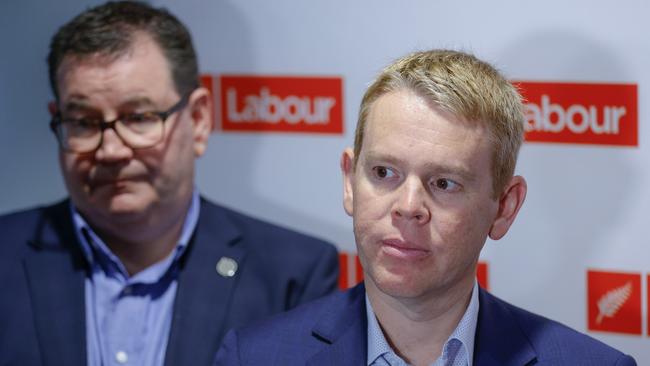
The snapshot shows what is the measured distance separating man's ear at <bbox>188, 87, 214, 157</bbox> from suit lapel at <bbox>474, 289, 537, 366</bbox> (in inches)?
48.8

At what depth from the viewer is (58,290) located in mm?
3193

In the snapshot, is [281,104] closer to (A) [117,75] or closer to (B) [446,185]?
(A) [117,75]

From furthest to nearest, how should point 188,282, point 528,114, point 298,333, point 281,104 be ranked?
point 281,104 < point 528,114 < point 188,282 < point 298,333

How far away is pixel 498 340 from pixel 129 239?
1324 millimetres

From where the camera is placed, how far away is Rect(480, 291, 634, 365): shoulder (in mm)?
2322

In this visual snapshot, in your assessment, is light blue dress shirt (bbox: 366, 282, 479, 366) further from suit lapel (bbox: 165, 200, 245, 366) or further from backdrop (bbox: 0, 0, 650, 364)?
backdrop (bbox: 0, 0, 650, 364)

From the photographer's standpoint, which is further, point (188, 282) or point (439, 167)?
point (188, 282)

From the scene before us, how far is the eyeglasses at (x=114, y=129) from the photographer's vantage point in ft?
10.3

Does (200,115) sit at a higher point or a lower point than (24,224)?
higher

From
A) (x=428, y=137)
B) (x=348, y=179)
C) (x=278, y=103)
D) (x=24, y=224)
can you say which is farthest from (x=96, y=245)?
(x=428, y=137)

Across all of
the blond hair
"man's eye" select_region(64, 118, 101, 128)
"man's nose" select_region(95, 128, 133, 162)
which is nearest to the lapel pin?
"man's nose" select_region(95, 128, 133, 162)

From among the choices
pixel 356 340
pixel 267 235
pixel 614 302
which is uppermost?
pixel 356 340

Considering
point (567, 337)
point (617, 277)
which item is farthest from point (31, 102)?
point (567, 337)

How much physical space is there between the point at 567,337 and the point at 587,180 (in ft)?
3.30
